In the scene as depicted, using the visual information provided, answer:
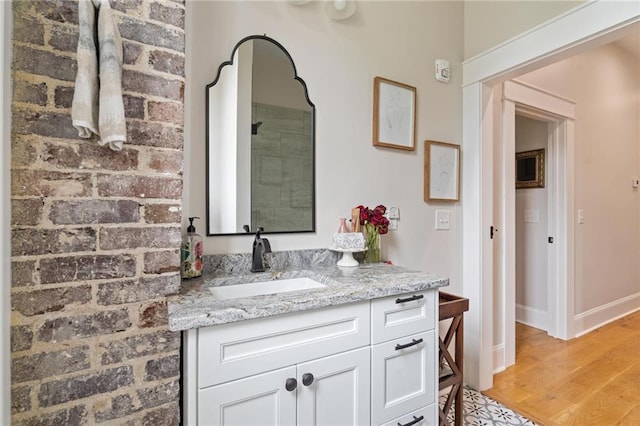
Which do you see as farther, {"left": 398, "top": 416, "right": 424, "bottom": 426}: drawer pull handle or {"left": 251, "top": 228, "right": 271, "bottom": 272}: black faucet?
{"left": 251, "top": 228, "right": 271, "bottom": 272}: black faucet

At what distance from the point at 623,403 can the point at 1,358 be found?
10.2 ft

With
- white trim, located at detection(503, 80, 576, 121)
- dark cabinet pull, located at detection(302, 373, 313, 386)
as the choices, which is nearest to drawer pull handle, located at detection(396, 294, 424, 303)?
dark cabinet pull, located at detection(302, 373, 313, 386)

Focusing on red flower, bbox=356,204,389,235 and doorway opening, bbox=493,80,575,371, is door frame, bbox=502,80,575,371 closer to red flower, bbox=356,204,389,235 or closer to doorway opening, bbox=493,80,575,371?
doorway opening, bbox=493,80,575,371

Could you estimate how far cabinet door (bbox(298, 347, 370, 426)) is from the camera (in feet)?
3.66

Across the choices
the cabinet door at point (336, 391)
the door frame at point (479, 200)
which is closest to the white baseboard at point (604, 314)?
the door frame at point (479, 200)

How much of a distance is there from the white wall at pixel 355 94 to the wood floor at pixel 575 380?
0.88 m

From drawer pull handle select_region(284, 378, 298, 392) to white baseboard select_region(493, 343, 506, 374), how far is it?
203 centimetres

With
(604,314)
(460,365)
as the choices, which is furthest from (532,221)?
(460,365)

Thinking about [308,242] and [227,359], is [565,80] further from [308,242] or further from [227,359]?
[227,359]

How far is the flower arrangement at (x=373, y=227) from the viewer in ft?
5.94

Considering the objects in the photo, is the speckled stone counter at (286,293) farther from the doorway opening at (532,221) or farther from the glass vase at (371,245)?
the doorway opening at (532,221)

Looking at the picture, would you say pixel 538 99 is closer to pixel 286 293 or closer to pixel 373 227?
pixel 373 227

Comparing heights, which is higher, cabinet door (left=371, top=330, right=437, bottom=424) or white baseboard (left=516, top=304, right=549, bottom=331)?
cabinet door (left=371, top=330, right=437, bottom=424)

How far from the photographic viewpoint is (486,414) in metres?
1.98
